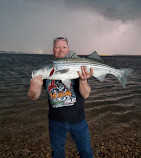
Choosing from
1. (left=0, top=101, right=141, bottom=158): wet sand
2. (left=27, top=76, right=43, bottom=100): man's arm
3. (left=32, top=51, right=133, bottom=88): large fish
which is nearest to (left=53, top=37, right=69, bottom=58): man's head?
(left=32, top=51, right=133, bottom=88): large fish

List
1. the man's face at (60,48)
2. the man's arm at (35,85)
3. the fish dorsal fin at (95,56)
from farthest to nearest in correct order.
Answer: the fish dorsal fin at (95,56)
the man's face at (60,48)
the man's arm at (35,85)

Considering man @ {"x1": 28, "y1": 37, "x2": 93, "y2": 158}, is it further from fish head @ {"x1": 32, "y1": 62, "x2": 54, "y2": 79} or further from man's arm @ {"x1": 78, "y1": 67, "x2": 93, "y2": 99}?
fish head @ {"x1": 32, "y1": 62, "x2": 54, "y2": 79}

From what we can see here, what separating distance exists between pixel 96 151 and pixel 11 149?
318 cm

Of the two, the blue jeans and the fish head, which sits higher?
the fish head

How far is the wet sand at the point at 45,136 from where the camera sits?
4.54m

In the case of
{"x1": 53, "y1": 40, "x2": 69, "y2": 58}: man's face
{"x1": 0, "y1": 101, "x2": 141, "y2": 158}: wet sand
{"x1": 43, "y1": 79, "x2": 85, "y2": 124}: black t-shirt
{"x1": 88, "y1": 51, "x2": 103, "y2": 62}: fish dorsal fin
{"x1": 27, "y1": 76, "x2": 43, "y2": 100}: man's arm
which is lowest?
{"x1": 0, "y1": 101, "x2": 141, "y2": 158}: wet sand

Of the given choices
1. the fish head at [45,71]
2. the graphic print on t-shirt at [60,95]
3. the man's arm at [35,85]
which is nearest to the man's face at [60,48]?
the fish head at [45,71]

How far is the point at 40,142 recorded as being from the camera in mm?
5164

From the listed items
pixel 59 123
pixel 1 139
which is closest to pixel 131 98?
pixel 59 123

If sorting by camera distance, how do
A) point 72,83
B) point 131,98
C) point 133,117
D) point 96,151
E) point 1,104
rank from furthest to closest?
point 131,98 < point 1,104 < point 133,117 < point 96,151 < point 72,83

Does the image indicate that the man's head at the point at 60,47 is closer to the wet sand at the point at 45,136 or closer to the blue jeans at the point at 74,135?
the blue jeans at the point at 74,135

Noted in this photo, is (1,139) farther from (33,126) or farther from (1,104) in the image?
(1,104)

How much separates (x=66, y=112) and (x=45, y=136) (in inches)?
117

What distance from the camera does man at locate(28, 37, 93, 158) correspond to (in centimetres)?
321
